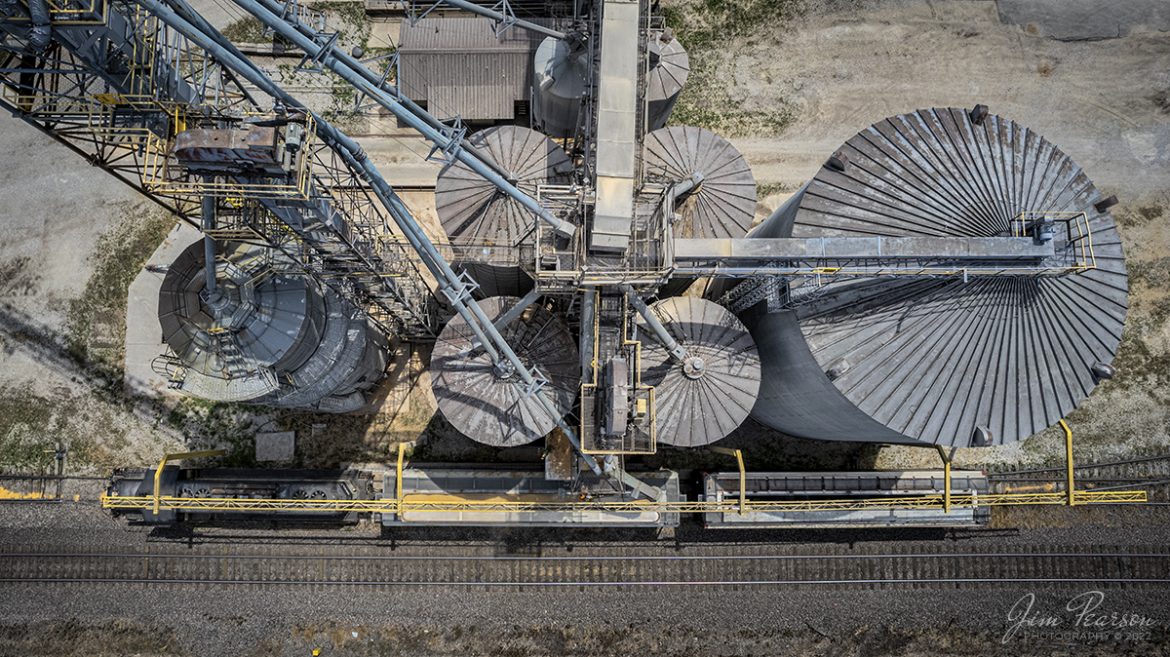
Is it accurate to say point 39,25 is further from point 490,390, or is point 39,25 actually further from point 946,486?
point 946,486

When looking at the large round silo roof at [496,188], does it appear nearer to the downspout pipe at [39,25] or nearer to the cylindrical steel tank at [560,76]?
the cylindrical steel tank at [560,76]

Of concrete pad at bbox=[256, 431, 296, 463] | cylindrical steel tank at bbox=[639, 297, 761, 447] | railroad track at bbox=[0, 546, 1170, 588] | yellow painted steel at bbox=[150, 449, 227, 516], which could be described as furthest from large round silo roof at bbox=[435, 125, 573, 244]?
yellow painted steel at bbox=[150, 449, 227, 516]

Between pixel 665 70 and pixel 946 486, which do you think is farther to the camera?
pixel 665 70

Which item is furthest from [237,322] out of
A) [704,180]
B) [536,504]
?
[704,180]

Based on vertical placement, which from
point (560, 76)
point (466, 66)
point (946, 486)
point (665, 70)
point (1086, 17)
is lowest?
point (946, 486)

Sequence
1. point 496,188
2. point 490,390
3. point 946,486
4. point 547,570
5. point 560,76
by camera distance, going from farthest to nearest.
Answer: point 547,570 → point 560,76 → point 946,486 → point 496,188 → point 490,390

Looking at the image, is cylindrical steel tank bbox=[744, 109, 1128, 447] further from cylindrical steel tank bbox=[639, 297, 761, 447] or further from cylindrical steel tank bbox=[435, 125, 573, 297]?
cylindrical steel tank bbox=[435, 125, 573, 297]

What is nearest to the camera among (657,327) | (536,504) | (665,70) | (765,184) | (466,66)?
(657,327)

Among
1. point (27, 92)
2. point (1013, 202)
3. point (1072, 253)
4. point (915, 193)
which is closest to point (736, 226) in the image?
point (915, 193)
